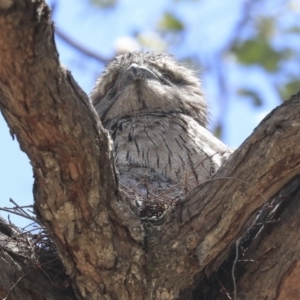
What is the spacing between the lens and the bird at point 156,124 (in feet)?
13.8

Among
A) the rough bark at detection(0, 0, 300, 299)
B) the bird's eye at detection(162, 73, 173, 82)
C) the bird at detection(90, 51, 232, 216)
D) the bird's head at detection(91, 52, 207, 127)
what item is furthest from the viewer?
the bird's eye at detection(162, 73, 173, 82)

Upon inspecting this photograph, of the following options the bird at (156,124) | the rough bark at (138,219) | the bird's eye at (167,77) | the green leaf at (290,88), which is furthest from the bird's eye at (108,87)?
the rough bark at (138,219)

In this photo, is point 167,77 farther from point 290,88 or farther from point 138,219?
point 138,219

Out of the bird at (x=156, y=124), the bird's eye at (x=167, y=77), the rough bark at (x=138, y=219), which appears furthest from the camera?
the bird's eye at (x=167, y=77)

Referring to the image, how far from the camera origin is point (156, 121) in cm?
474

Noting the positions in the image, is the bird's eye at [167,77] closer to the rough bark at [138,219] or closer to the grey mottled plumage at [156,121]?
the grey mottled plumage at [156,121]

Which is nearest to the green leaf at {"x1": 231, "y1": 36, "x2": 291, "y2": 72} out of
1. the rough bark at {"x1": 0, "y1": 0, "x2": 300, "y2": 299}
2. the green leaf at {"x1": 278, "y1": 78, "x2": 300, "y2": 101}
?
the green leaf at {"x1": 278, "y1": 78, "x2": 300, "y2": 101}

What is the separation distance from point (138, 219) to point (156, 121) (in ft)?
5.48

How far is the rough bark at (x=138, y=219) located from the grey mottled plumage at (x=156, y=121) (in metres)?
0.47

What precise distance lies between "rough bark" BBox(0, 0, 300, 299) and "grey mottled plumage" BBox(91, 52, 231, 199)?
18.4 inches

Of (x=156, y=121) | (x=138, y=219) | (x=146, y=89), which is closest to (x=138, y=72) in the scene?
(x=146, y=89)

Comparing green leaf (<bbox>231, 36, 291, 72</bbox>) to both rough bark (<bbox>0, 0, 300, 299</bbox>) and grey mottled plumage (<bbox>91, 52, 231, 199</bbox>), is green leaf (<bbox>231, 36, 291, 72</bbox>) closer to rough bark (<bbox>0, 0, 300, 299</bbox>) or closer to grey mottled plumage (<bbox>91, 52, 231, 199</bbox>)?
grey mottled plumage (<bbox>91, 52, 231, 199</bbox>)

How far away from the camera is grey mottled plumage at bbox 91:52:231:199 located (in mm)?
4258

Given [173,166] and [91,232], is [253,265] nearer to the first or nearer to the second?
[91,232]
